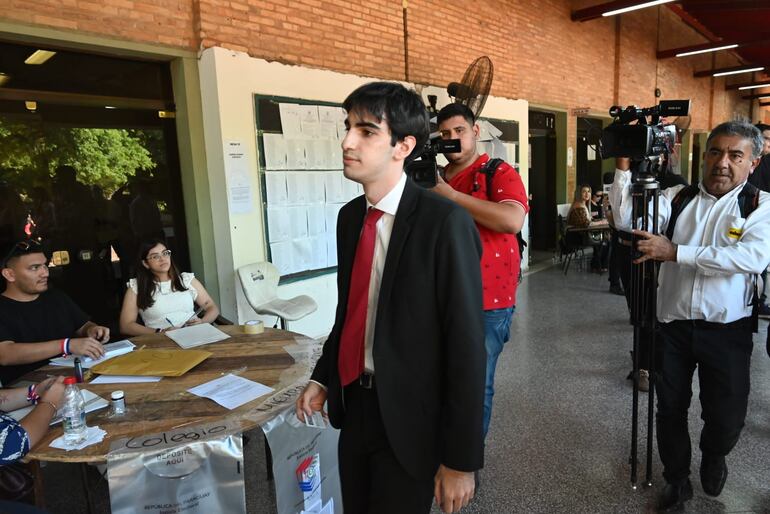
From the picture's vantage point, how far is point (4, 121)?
10.6 ft

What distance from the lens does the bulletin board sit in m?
4.16

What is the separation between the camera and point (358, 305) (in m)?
1.22

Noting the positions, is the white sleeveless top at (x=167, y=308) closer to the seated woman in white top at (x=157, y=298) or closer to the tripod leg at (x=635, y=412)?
the seated woman in white top at (x=157, y=298)

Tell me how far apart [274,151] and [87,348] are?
243cm

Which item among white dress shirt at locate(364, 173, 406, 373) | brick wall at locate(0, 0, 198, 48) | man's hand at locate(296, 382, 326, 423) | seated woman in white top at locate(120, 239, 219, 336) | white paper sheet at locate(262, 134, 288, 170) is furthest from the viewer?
white paper sheet at locate(262, 134, 288, 170)

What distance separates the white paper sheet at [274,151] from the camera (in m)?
4.13

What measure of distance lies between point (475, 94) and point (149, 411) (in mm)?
4401

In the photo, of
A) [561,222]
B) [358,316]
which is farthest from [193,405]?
[561,222]

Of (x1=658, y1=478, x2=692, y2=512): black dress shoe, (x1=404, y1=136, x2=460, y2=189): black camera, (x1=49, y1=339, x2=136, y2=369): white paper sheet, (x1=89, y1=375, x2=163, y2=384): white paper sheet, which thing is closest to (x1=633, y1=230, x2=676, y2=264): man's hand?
(x1=404, y1=136, x2=460, y2=189): black camera

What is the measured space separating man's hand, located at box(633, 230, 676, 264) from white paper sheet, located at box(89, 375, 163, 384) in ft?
6.53

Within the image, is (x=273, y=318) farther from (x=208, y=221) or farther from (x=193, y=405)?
(x=193, y=405)

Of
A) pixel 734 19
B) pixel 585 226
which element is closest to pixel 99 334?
pixel 585 226

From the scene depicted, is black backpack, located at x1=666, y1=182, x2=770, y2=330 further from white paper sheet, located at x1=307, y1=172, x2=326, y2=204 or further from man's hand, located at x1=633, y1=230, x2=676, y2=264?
white paper sheet, located at x1=307, y1=172, x2=326, y2=204

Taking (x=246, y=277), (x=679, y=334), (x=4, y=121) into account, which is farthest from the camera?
(x=246, y=277)
